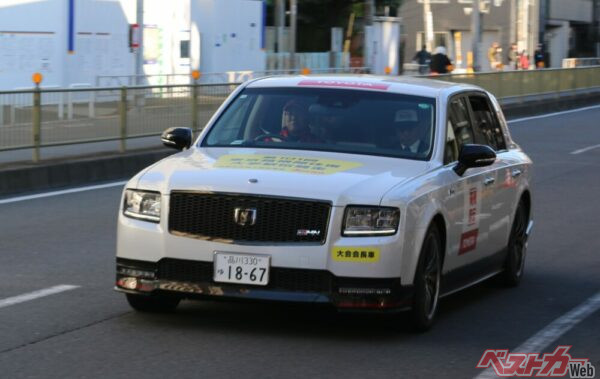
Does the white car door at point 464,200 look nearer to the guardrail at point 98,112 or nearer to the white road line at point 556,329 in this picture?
the white road line at point 556,329

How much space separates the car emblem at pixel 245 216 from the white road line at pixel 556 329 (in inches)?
60.4

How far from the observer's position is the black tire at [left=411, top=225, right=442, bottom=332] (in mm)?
7594

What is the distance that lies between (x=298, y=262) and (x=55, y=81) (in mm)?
24073

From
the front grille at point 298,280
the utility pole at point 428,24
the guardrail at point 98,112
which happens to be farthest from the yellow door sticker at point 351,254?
the utility pole at point 428,24

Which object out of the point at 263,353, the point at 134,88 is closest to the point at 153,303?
the point at 263,353

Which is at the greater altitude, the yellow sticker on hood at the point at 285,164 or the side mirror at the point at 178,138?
the side mirror at the point at 178,138

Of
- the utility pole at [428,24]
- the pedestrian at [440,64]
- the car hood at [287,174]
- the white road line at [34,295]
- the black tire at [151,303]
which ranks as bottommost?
the white road line at [34,295]

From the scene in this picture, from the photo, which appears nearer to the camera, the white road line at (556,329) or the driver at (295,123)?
the white road line at (556,329)

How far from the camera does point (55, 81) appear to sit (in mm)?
30406

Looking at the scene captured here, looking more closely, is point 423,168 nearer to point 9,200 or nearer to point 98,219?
point 98,219

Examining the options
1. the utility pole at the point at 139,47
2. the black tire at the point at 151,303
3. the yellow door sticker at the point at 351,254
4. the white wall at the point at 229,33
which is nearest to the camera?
the yellow door sticker at the point at 351,254

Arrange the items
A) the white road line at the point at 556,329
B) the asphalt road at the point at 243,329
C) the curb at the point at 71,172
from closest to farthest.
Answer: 1. the asphalt road at the point at 243,329
2. the white road line at the point at 556,329
3. the curb at the point at 71,172

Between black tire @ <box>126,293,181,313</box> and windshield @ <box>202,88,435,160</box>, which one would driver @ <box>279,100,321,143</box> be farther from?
black tire @ <box>126,293,181,313</box>

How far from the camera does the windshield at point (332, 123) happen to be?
27.7 feet
